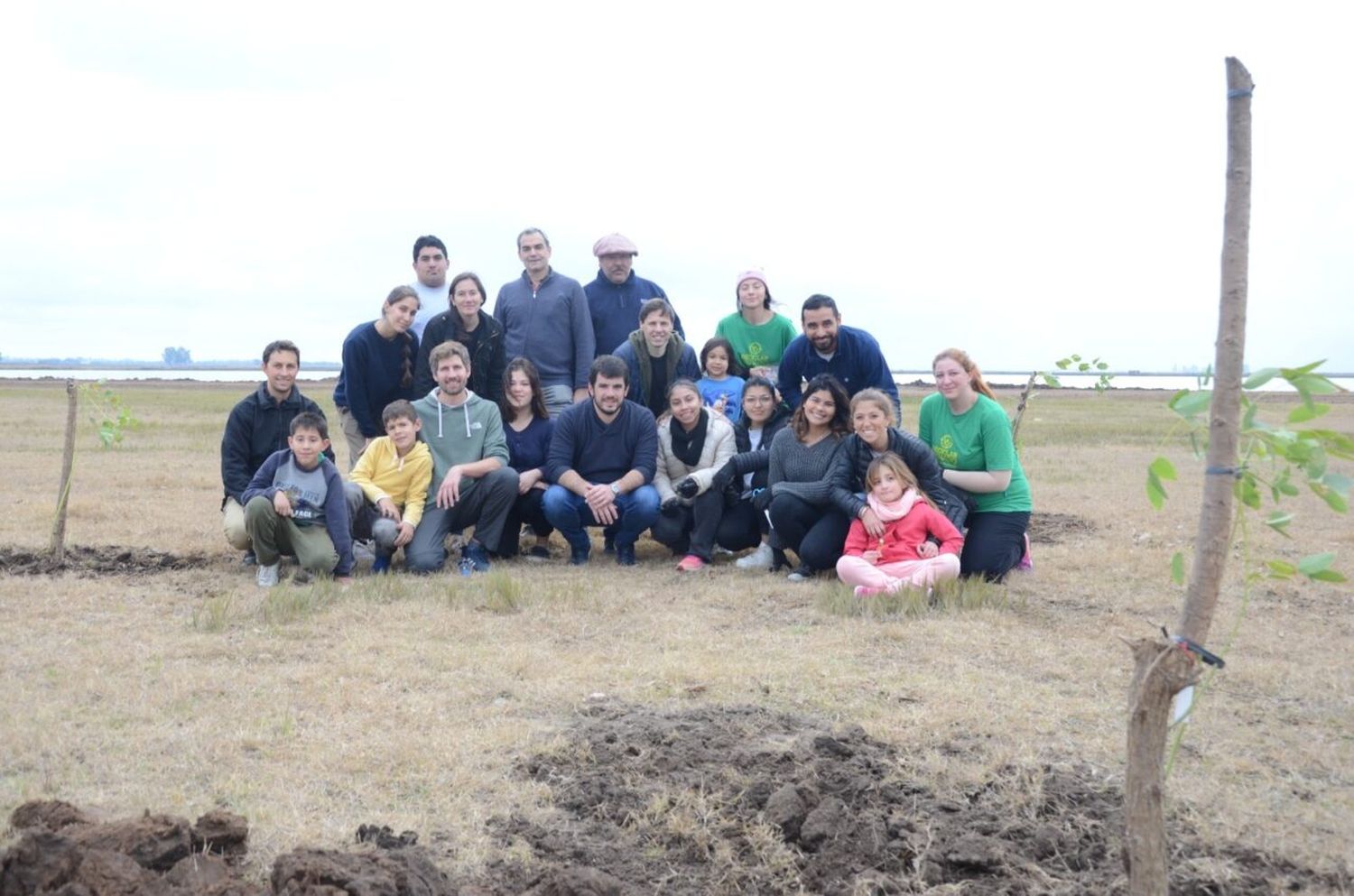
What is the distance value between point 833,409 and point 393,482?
2913mm

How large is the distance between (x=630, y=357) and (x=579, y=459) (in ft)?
2.97

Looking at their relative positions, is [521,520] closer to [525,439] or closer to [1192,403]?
[525,439]

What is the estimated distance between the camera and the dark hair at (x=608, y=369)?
303 inches

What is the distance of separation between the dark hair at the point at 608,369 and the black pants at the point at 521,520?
36.3 inches

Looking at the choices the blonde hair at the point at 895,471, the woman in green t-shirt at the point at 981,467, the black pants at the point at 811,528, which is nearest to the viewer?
the blonde hair at the point at 895,471

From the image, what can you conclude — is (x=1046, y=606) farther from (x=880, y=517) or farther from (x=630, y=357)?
(x=630, y=357)

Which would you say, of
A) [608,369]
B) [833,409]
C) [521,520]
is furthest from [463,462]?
[833,409]

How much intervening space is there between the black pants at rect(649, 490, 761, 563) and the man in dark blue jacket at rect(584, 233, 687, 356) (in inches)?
58.2

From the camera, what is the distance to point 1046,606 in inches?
260

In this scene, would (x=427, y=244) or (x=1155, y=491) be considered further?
(x=427, y=244)

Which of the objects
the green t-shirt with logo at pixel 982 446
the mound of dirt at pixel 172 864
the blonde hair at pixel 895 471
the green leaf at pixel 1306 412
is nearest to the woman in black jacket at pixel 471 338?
the blonde hair at pixel 895 471

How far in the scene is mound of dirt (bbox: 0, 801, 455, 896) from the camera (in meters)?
2.84

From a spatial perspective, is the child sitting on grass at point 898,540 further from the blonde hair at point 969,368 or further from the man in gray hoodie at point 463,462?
the man in gray hoodie at point 463,462

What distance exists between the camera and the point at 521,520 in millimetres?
8266
